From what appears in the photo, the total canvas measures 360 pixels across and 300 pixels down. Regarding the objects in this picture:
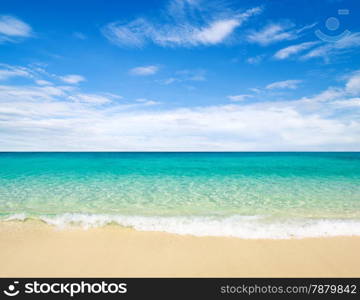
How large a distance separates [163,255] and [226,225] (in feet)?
8.81

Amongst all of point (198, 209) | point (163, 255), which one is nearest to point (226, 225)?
point (198, 209)

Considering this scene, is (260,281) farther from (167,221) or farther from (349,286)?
(167,221)

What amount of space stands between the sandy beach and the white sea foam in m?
0.40

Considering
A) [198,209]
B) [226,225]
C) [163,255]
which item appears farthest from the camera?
[198,209]

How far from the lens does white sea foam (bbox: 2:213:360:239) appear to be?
646 centimetres

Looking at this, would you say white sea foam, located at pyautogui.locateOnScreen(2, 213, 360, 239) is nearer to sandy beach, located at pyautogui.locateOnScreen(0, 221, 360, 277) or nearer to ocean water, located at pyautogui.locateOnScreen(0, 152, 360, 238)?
ocean water, located at pyautogui.locateOnScreen(0, 152, 360, 238)

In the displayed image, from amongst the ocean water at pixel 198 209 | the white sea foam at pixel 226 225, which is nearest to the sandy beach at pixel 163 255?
the white sea foam at pixel 226 225

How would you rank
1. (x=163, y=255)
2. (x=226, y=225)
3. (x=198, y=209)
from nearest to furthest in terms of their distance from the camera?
(x=163, y=255) → (x=226, y=225) → (x=198, y=209)

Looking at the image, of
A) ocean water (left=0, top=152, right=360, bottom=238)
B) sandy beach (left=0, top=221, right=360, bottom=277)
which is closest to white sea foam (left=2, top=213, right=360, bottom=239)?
ocean water (left=0, top=152, right=360, bottom=238)

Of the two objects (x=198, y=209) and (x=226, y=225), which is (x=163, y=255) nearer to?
(x=226, y=225)

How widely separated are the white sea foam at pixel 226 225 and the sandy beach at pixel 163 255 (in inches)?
15.8

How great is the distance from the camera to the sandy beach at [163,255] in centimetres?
454

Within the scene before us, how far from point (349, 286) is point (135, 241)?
4697mm

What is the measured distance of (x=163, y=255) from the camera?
515 centimetres
